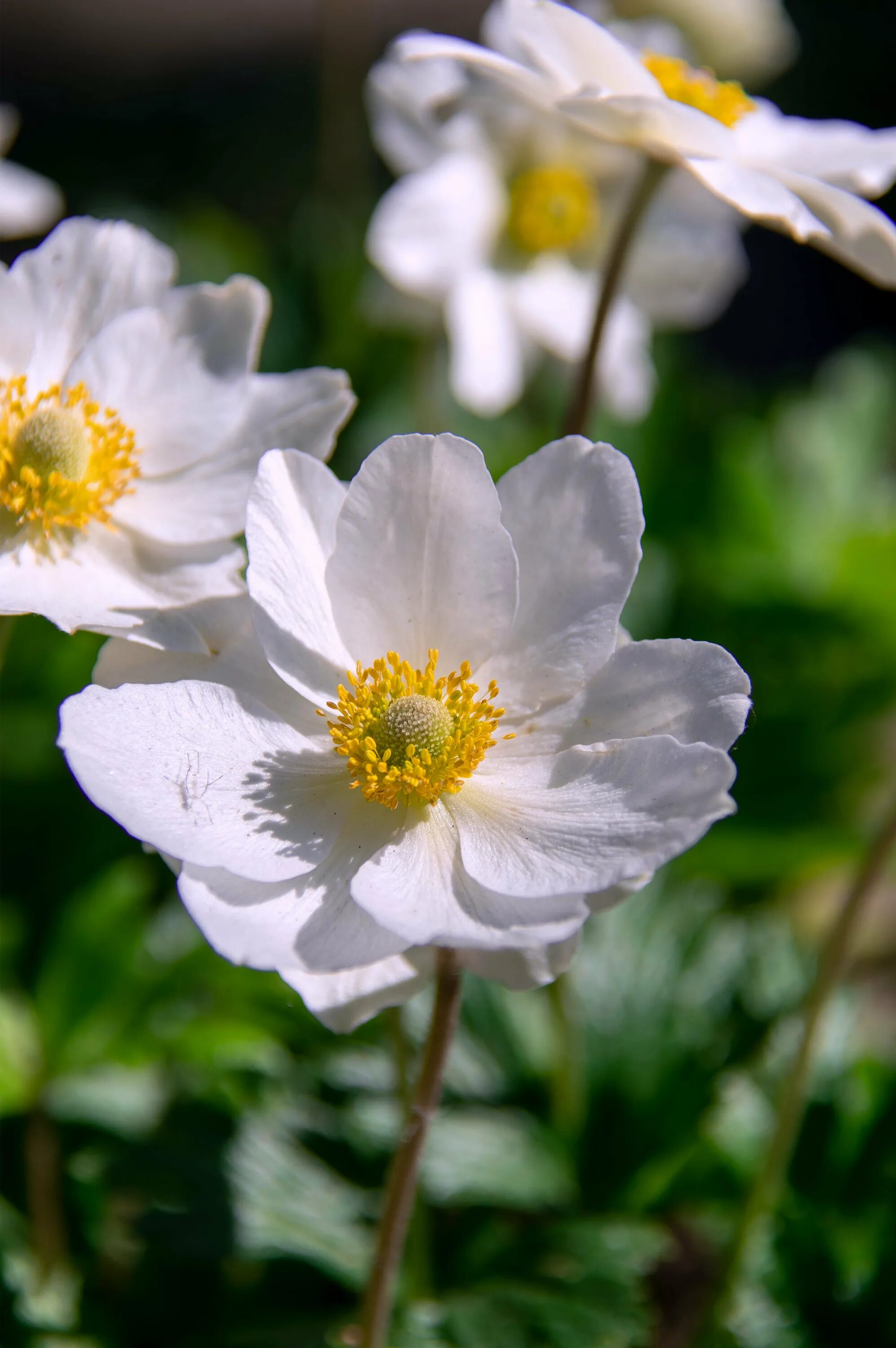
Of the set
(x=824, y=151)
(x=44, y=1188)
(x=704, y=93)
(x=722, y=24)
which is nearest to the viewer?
(x=824, y=151)

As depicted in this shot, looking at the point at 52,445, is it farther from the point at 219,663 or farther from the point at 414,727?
the point at 414,727

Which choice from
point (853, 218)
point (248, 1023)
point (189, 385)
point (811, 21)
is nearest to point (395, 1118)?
point (248, 1023)

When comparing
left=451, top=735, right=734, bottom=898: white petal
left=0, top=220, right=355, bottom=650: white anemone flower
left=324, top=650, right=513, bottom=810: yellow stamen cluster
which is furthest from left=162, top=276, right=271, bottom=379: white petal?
left=451, top=735, right=734, bottom=898: white petal

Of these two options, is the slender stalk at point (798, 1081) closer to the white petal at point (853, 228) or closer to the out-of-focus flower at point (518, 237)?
the white petal at point (853, 228)

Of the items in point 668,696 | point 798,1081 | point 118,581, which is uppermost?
point 668,696

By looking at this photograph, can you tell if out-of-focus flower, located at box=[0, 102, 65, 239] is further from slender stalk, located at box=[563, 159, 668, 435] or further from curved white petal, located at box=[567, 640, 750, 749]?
curved white petal, located at box=[567, 640, 750, 749]

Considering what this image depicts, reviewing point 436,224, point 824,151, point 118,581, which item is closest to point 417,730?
point 118,581
